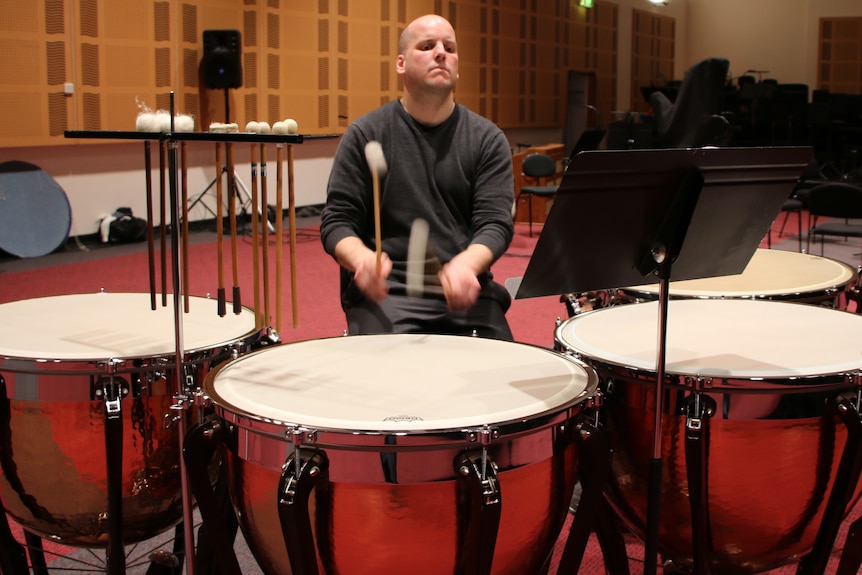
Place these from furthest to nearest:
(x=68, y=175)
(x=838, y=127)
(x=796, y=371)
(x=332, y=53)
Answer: (x=838, y=127), (x=332, y=53), (x=68, y=175), (x=796, y=371)

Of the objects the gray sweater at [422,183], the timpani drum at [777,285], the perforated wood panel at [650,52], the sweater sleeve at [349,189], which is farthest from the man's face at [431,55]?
the perforated wood panel at [650,52]

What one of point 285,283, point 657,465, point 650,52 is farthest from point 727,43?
point 657,465

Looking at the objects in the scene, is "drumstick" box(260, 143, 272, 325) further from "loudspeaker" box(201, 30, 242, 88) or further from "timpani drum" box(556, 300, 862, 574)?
"loudspeaker" box(201, 30, 242, 88)

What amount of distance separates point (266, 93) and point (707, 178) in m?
7.82

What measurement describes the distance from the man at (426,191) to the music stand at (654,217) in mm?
819

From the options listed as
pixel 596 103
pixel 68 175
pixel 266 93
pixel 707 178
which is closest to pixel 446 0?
pixel 266 93

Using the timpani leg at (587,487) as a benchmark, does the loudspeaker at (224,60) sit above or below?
above

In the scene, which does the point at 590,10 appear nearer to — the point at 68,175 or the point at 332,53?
the point at 332,53

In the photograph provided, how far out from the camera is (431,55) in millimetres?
2414

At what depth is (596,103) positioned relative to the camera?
A: 48.0 feet

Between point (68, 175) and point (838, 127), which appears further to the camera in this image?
point (838, 127)

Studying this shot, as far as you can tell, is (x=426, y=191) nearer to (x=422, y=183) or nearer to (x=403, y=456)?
(x=422, y=183)

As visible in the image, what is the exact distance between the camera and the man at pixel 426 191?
240cm

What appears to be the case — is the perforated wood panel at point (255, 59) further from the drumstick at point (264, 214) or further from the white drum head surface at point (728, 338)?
the white drum head surface at point (728, 338)
